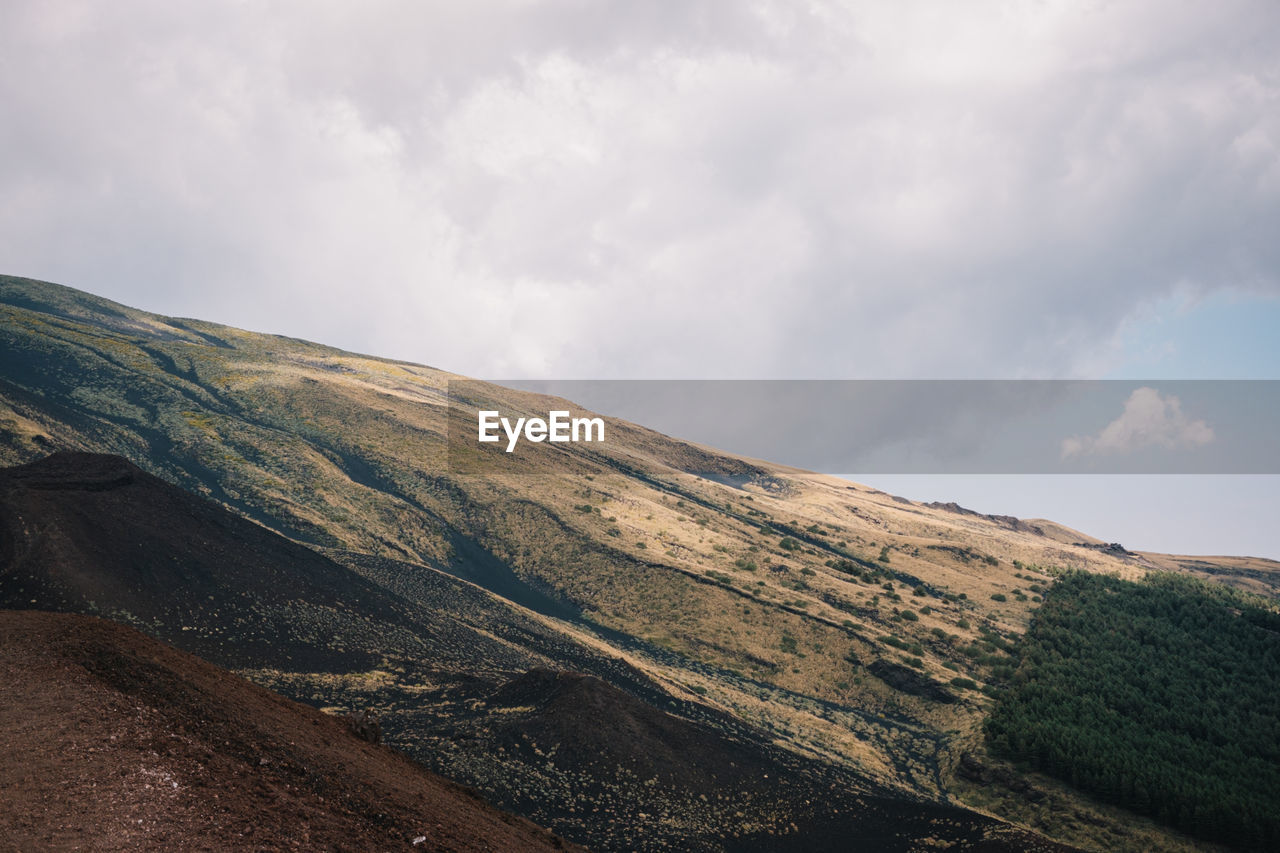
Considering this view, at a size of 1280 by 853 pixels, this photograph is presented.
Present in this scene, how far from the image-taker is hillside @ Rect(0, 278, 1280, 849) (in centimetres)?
4300

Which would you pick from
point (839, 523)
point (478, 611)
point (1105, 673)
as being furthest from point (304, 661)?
point (839, 523)

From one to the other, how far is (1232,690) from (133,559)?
253ft

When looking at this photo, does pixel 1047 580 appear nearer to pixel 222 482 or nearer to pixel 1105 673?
pixel 1105 673

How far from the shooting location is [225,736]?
14.7 metres

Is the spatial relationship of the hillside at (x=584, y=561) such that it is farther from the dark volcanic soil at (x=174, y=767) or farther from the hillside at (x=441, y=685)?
the dark volcanic soil at (x=174, y=767)

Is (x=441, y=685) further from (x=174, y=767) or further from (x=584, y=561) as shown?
(x=584, y=561)

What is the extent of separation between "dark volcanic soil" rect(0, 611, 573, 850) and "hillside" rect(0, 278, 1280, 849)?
10.6 metres

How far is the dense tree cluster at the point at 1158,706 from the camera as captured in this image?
129 feet

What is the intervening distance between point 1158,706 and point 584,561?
47230 millimetres
